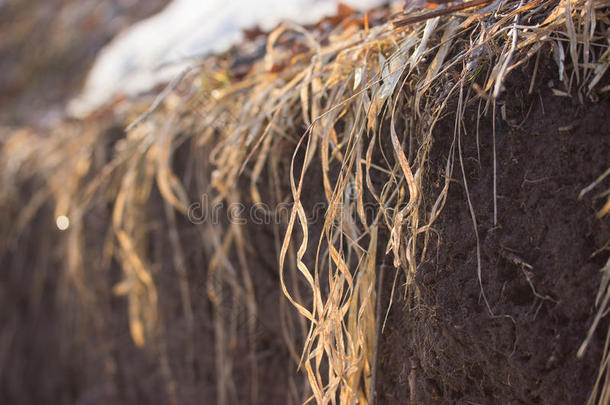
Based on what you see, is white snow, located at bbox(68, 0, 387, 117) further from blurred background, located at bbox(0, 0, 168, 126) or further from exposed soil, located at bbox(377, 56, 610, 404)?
exposed soil, located at bbox(377, 56, 610, 404)

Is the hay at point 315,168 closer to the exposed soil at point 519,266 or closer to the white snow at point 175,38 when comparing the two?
the exposed soil at point 519,266

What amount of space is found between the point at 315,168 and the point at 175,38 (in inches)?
60.7

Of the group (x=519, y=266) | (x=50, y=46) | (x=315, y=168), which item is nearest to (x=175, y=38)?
(x=315, y=168)

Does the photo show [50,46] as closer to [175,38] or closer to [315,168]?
[175,38]

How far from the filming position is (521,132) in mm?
879

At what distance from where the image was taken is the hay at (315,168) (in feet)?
2.99

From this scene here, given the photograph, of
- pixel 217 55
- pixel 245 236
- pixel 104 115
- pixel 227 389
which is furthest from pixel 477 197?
pixel 104 115

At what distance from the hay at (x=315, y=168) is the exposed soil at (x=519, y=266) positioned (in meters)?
0.03

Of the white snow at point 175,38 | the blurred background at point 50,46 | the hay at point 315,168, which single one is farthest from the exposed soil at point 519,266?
the blurred background at point 50,46

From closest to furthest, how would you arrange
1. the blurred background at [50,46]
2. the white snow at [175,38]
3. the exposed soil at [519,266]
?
the exposed soil at [519,266]
the white snow at [175,38]
the blurred background at [50,46]

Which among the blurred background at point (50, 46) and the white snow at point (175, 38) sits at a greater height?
the blurred background at point (50, 46)

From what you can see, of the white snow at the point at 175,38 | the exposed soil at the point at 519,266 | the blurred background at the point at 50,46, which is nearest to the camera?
the exposed soil at the point at 519,266

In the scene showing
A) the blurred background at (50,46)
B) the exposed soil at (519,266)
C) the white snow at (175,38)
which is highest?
the blurred background at (50,46)

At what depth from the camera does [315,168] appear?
123cm
